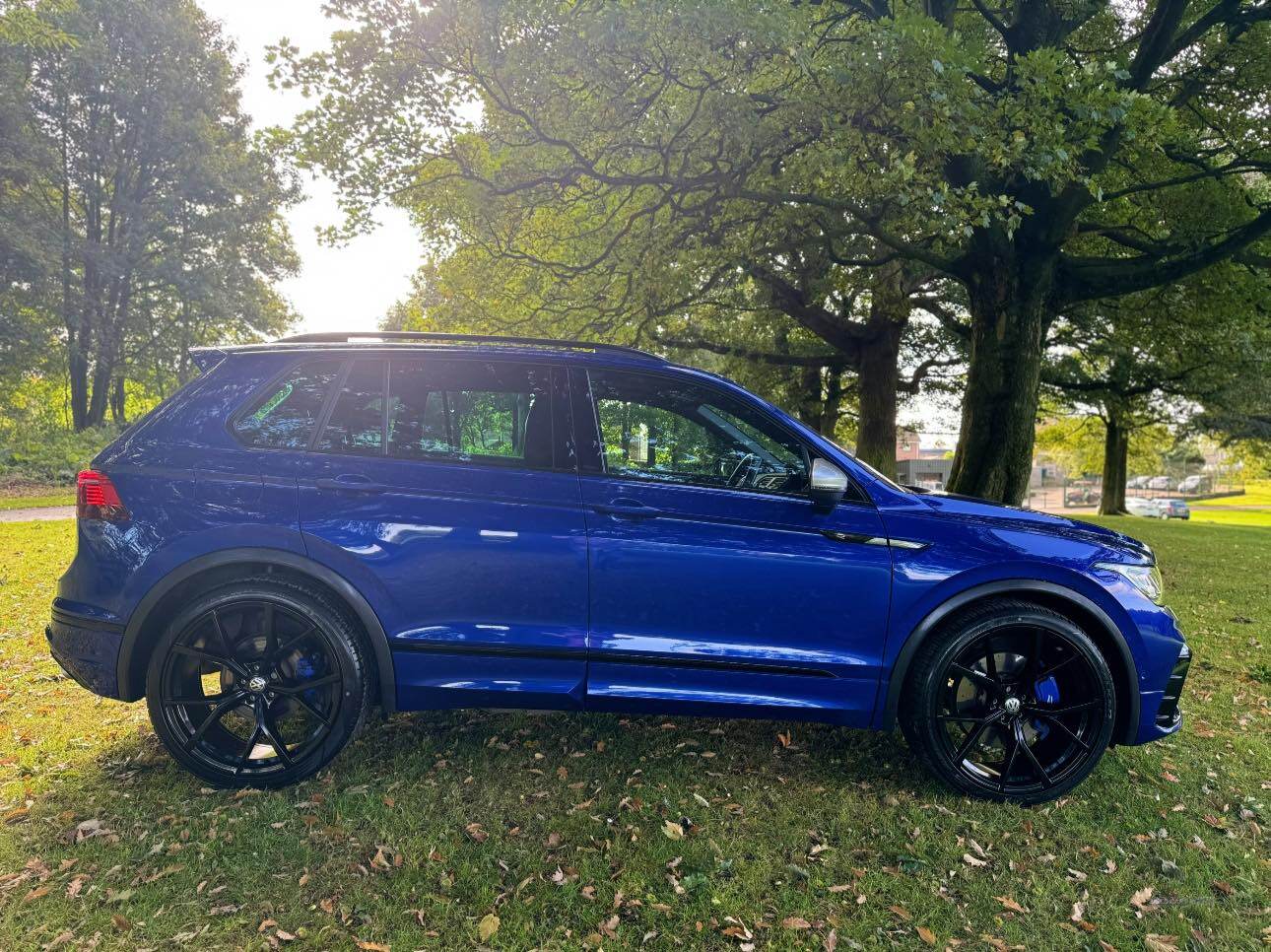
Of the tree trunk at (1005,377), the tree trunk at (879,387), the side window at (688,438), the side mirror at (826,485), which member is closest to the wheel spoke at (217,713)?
the side window at (688,438)

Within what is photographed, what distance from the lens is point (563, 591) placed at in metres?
2.90

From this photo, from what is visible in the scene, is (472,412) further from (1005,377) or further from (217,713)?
(1005,377)

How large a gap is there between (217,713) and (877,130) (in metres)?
6.61

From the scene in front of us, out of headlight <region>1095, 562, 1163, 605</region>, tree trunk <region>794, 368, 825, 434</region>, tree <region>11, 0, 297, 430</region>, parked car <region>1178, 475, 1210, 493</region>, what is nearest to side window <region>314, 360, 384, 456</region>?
headlight <region>1095, 562, 1163, 605</region>

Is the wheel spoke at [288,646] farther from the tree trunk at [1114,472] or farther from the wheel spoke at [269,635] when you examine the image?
the tree trunk at [1114,472]

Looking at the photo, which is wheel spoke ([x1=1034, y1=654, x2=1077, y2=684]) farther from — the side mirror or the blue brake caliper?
the side mirror

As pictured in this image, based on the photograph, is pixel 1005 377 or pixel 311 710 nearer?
pixel 311 710

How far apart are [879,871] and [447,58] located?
→ 314 inches

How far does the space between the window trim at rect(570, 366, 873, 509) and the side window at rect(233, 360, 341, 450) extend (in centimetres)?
118

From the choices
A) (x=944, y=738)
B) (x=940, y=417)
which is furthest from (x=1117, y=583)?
(x=940, y=417)

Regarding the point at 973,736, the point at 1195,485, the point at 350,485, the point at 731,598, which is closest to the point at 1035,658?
the point at 973,736

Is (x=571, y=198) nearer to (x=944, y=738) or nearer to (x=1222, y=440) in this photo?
(x=944, y=738)

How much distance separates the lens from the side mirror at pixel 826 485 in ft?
9.25

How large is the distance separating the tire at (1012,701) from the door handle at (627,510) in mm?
1380
